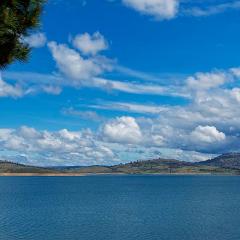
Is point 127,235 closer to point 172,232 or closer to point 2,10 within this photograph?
point 172,232

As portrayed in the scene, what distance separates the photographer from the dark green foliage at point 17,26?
60.0 feet

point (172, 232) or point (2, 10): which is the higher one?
point (2, 10)

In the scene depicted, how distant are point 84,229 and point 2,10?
84.9 meters

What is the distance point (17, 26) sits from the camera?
18906 mm

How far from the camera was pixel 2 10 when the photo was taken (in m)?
17.6

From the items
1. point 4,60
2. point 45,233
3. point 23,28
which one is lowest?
point 45,233

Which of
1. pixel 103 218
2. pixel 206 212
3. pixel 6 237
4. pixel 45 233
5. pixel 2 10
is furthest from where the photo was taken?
pixel 206 212

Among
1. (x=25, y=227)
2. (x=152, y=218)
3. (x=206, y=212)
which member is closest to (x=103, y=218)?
(x=152, y=218)

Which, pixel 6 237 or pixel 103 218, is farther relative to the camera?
pixel 103 218

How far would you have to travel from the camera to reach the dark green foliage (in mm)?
18281

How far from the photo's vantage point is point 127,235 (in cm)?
8969

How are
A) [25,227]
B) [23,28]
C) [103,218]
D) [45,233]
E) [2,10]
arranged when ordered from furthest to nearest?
[103,218], [25,227], [45,233], [23,28], [2,10]

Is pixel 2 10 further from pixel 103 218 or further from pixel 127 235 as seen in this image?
pixel 103 218

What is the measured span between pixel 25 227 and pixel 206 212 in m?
54.0
